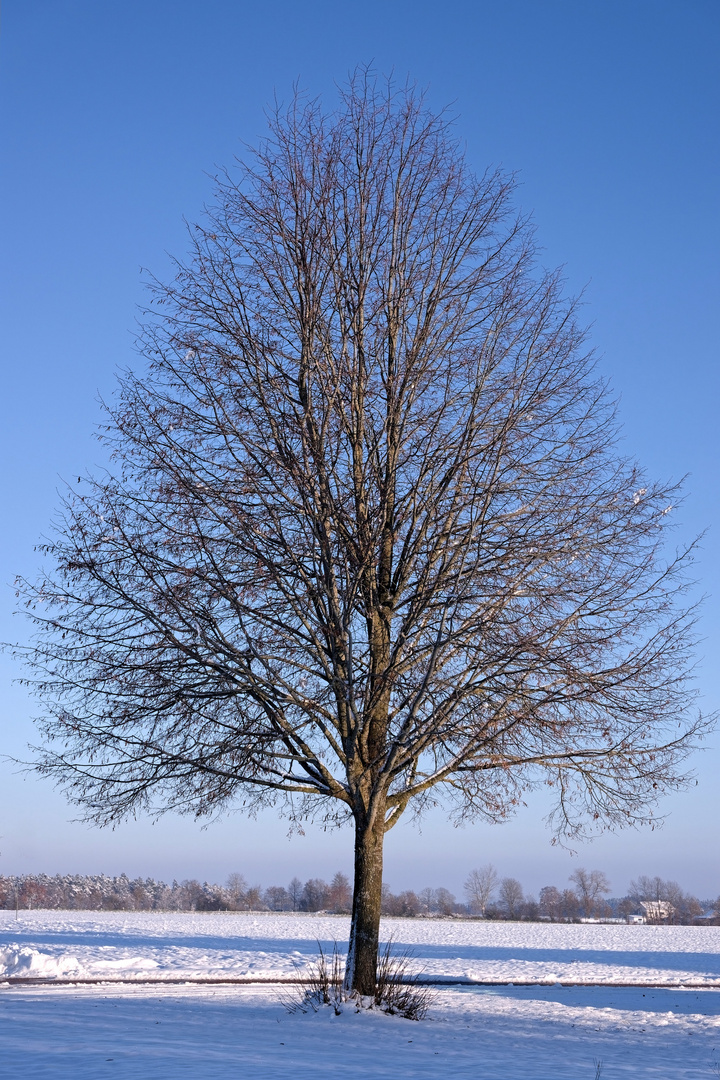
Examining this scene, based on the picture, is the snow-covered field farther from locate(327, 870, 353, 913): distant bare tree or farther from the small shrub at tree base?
locate(327, 870, 353, 913): distant bare tree

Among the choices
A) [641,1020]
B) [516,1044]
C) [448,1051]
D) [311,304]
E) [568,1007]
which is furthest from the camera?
[568,1007]

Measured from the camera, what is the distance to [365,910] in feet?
33.9

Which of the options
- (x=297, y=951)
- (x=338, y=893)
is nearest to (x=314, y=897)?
(x=338, y=893)

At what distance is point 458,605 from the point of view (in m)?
10.9

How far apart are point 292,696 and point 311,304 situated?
518cm

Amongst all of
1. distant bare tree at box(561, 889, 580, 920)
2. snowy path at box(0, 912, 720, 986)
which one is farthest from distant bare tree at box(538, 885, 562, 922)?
snowy path at box(0, 912, 720, 986)

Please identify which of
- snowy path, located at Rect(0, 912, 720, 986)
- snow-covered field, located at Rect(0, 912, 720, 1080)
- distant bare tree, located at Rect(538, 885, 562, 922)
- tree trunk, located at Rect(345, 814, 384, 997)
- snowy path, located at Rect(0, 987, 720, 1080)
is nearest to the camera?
snowy path, located at Rect(0, 987, 720, 1080)

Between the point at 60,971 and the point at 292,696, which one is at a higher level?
the point at 292,696

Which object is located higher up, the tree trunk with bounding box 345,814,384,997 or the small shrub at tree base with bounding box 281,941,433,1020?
the tree trunk with bounding box 345,814,384,997

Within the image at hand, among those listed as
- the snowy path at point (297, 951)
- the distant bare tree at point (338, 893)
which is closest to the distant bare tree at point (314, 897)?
the distant bare tree at point (338, 893)

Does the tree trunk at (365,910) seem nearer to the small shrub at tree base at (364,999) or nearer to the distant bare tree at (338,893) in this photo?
the small shrub at tree base at (364,999)

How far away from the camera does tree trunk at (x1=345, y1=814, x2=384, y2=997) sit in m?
10.2

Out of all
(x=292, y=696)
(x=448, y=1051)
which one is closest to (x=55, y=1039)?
(x=448, y=1051)

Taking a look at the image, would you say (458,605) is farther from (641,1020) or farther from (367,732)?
(641,1020)
